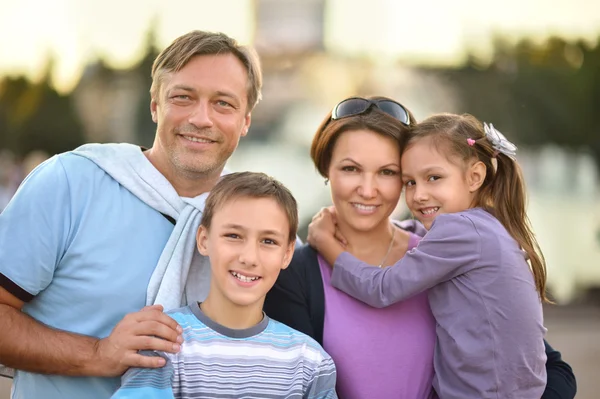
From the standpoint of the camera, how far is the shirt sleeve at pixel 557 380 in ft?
9.75

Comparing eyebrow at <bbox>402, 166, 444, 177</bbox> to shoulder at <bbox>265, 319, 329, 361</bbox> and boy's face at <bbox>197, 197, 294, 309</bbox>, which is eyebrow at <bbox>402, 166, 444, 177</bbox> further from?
shoulder at <bbox>265, 319, 329, 361</bbox>

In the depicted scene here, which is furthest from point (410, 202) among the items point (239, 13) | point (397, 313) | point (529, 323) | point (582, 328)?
point (239, 13)

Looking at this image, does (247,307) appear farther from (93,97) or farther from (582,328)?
(93,97)

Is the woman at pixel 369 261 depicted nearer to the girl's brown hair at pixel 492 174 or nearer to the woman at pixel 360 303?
the woman at pixel 360 303

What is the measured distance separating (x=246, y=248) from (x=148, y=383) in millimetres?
570

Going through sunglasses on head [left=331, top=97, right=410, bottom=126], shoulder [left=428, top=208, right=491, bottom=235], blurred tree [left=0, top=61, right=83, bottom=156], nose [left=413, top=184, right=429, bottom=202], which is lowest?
blurred tree [left=0, top=61, right=83, bottom=156]

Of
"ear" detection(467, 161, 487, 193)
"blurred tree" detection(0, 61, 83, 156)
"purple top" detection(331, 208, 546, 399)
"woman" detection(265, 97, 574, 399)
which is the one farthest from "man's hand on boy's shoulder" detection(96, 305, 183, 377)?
"blurred tree" detection(0, 61, 83, 156)

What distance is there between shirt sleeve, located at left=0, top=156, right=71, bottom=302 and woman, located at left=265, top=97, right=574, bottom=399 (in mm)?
856

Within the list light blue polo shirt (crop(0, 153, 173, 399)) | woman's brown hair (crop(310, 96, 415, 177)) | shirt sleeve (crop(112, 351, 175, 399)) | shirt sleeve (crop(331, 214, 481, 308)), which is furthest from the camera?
woman's brown hair (crop(310, 96, 415, 177))

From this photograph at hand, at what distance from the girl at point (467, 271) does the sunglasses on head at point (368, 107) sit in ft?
0.33

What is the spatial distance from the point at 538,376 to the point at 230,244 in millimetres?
1286

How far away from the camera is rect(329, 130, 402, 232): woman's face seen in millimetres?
3012

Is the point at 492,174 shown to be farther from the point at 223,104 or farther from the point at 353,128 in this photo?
the point at 223,104

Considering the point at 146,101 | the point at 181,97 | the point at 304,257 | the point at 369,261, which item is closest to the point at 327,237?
the point at 304,257
